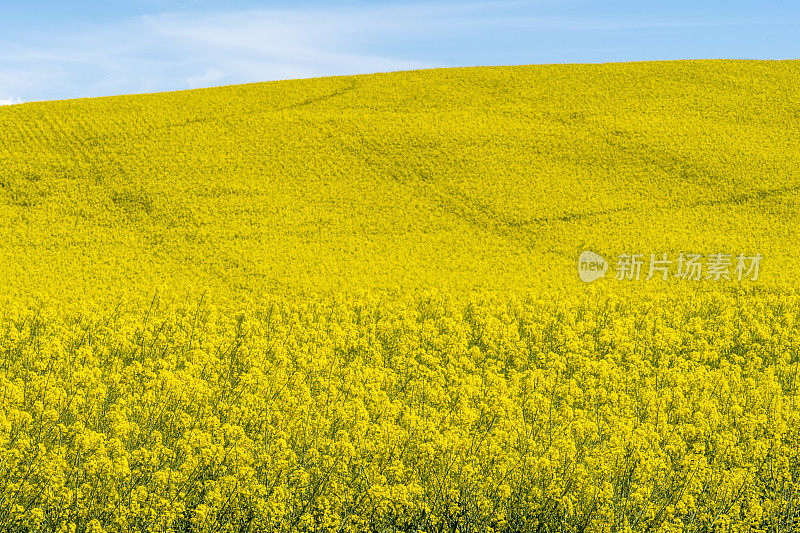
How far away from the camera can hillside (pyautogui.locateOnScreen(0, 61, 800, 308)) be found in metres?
25.2

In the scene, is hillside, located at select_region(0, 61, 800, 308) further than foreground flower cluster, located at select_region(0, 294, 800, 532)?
Yes

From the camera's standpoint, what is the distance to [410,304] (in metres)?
20.4

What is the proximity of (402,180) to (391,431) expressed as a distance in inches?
982

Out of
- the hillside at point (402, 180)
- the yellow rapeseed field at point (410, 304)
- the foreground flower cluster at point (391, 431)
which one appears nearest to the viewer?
the foreground flower cluster at point (391, 431)

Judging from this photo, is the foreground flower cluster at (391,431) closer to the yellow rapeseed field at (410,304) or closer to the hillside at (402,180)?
the yellow rapeseed field at (410,304)

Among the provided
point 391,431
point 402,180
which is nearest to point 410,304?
point 391,431

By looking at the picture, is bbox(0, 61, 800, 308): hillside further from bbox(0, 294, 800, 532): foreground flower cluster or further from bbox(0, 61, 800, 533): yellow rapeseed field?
bbox(0, 294, 800, 532): foreground flower cluster

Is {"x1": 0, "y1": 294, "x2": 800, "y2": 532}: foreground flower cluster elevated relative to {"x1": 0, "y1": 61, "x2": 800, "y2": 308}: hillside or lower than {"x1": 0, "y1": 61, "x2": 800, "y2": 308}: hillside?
lower

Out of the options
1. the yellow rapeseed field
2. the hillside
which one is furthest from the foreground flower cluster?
the hillside

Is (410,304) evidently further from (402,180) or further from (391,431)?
(402,180)

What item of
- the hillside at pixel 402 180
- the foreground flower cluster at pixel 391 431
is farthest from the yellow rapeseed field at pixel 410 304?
the hillside at pixel 402 180

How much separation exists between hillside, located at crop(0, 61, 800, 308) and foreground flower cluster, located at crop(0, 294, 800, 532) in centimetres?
667

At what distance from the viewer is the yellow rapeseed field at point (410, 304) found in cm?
841

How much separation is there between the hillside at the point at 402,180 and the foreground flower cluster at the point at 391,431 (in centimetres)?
667
